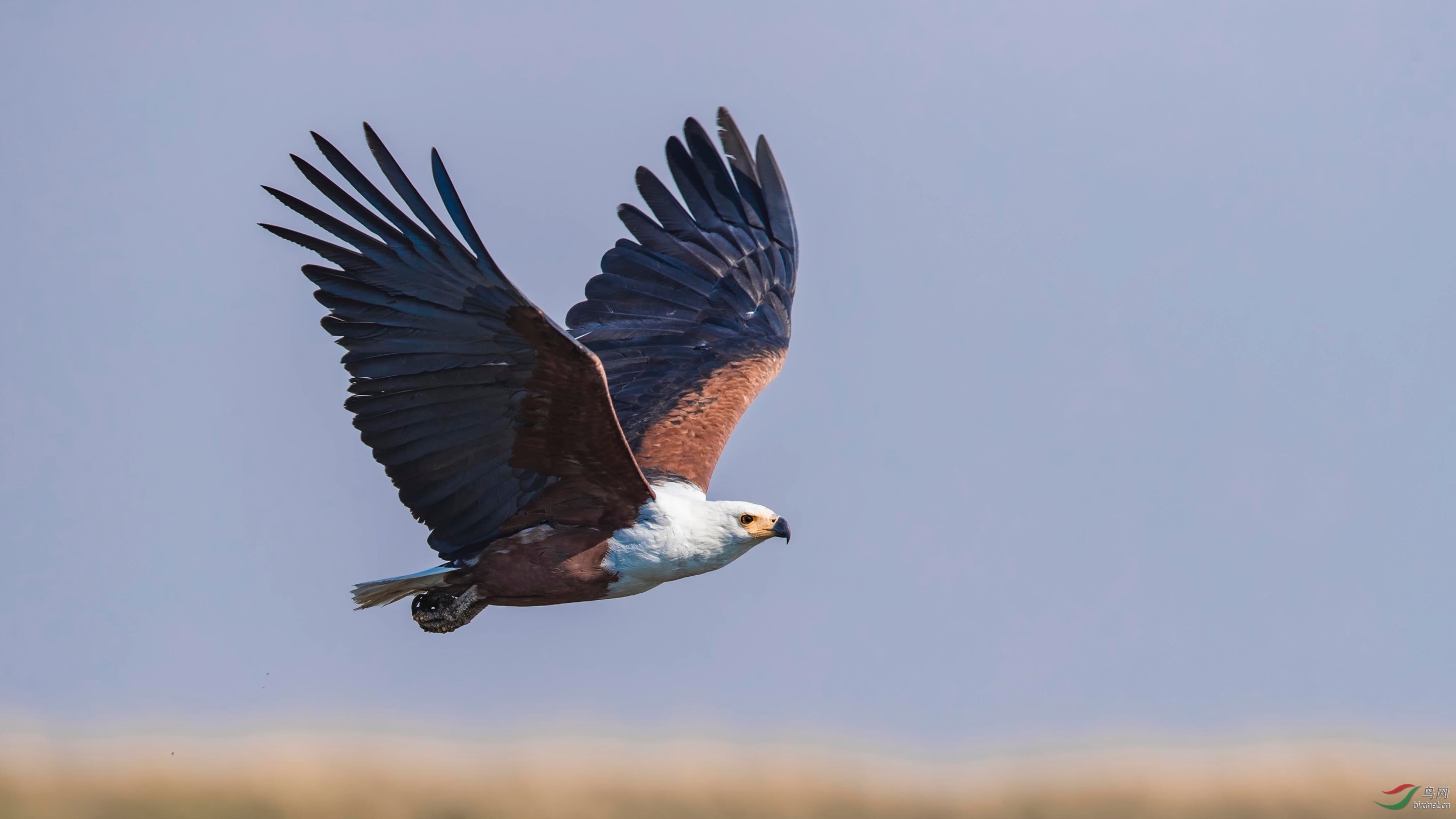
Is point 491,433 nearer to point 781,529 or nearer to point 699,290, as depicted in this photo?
point 781,529

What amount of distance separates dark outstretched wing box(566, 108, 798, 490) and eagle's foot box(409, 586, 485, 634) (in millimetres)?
2037

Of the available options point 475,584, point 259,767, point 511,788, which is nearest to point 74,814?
point 259,767

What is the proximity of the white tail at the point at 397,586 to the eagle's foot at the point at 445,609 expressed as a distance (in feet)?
0.25

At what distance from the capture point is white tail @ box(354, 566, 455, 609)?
30.5 ft

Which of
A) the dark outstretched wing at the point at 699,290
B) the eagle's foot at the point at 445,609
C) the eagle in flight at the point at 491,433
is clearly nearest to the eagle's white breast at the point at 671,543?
the eagle in flight at the point at 491,433

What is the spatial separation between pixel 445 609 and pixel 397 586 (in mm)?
349

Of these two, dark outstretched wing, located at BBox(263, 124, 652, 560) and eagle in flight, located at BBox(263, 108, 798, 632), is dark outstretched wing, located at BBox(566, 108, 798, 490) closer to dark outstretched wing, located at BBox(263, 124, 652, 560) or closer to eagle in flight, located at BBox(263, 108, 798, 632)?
eagle in flight, located at BBox(263, 108, 798, 632)

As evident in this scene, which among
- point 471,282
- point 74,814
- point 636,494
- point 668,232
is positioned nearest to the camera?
point 471,282

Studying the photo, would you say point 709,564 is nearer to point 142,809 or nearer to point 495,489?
point 495,489

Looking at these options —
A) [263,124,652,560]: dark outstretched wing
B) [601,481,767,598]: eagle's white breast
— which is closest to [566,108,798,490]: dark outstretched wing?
[601,481,767,598]: eagle's white breast

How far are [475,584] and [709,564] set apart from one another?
4.42 ft

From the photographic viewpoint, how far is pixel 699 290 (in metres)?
12.5

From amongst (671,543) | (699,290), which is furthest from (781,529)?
(699,290)

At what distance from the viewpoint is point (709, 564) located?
9.41 metres
